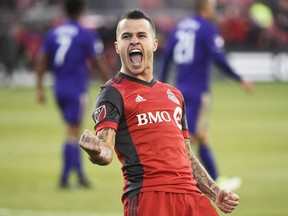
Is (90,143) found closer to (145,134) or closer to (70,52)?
(145,134)

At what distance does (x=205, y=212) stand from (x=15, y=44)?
29.7 meters

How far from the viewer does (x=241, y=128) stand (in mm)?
21469

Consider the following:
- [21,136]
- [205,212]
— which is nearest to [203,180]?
[205,212]

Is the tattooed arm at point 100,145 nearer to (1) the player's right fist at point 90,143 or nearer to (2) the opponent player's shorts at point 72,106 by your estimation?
(1) the player's right fist at point 90,143

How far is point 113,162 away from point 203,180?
397 inches

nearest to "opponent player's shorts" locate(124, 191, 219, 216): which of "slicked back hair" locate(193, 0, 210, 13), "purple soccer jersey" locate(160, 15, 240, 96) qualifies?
"purple soccer jersey" locate(160, 15, 240, 96)

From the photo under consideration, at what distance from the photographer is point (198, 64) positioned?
42.0 ft

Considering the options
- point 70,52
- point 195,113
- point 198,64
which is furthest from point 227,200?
point 70,52

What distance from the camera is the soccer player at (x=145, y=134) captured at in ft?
20.0

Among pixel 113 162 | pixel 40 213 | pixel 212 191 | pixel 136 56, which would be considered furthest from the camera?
pixel 113 162

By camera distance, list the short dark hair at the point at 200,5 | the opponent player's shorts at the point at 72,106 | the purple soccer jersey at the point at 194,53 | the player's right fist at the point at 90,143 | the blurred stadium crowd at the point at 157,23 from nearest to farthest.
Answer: the player's right fist at the point at 90,143
the purple soccer jersey at the point at 194,53
the short dark hair at the point at 200,5
the opponent player's shorts at the point at 72,106
the blurred stadium crowd at the point at 157,23

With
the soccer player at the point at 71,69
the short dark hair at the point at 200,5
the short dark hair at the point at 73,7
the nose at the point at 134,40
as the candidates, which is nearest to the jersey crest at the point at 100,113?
the nose at the point at 134,40

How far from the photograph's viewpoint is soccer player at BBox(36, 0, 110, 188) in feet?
44.3

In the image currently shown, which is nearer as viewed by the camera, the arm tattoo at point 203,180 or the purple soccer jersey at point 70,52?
the arm tattoo at point 203,180
